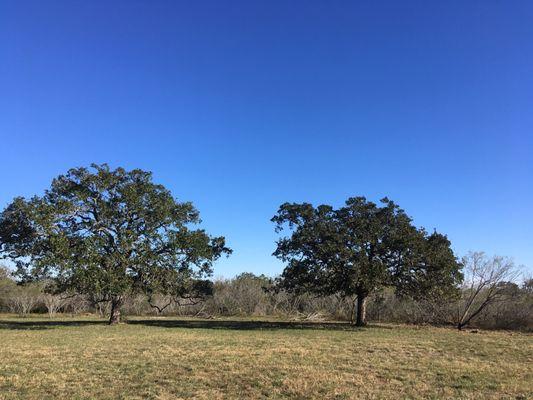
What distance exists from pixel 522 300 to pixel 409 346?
25.9m

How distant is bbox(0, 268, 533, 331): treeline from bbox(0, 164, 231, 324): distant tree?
12.4 meters

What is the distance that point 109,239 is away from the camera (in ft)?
94.3

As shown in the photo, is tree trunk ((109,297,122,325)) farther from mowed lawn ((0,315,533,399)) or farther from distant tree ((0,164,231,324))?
mowed lawn ((0,315,533,399))

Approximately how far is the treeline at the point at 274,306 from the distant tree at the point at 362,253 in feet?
36.9

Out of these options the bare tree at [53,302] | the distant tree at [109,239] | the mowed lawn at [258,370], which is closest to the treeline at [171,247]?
the distant tree at [109,239]

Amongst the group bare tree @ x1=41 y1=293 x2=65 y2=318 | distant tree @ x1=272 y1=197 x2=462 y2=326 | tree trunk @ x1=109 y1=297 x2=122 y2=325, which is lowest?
bare tree @ x1=41 y1=293 x2=65 y2=318

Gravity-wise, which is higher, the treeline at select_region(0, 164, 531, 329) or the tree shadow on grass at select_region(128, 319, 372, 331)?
the treeline at select_region(0, 164, 531, 329)

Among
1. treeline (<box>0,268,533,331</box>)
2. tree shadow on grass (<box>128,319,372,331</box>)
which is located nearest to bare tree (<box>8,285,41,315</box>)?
treeline (<box>0,268,533,331</box>)

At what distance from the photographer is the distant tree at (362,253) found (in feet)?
90.9

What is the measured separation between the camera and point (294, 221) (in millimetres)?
30422

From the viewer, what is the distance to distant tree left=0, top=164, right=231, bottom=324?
2538 cm

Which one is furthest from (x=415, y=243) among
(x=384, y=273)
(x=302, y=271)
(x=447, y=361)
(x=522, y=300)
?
(x=522, y=300)

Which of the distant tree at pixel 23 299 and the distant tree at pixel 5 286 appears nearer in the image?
the distant tree at pixel 23 299

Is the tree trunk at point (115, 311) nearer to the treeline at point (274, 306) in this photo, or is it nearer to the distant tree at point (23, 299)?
the treeline at point (274, 306)
